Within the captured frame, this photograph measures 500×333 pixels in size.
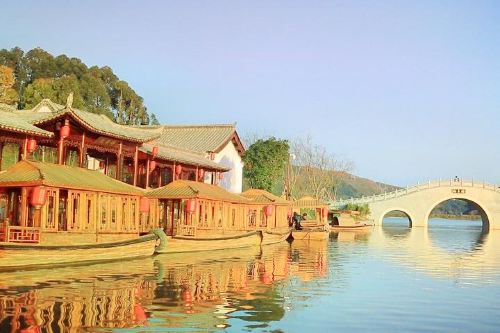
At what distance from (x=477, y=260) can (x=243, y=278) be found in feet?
36.5

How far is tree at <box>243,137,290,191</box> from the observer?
3478 centimetres

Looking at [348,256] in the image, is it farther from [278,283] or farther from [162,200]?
[278,283]

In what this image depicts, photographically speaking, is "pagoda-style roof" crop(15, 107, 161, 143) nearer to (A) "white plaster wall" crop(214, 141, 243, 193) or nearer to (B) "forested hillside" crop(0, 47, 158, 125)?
(A) "white plaster wall" crop(214, 141, 243, 193)

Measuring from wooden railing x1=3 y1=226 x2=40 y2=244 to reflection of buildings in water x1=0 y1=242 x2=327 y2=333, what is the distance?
4.25 ft

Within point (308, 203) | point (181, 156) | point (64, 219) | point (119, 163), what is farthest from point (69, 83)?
point (64, 219)

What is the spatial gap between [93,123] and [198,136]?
1543cm

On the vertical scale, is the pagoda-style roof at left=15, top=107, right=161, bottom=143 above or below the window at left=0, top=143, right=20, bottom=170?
above

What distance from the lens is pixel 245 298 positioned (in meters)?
9.95

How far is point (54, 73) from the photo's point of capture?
4612 centimetres

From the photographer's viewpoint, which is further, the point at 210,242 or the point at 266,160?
the point at 266,160

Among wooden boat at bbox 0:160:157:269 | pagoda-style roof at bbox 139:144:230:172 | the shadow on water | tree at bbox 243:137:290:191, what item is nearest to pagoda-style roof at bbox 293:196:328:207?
tree at bbox 243:137:290:191

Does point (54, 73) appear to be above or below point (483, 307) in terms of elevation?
above

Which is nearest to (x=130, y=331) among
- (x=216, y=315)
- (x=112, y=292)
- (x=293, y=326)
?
(x=216, y=315)

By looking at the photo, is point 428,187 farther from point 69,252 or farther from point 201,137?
point 69,252
